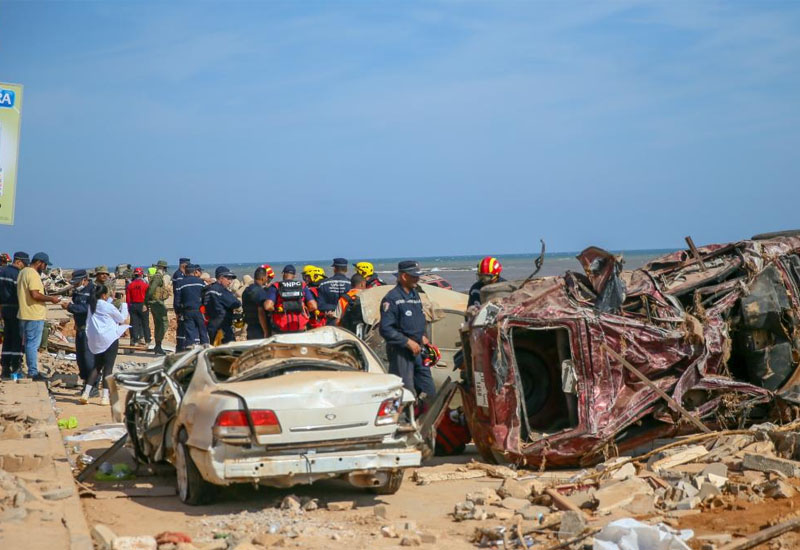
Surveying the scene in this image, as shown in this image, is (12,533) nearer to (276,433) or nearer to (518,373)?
(276,433)

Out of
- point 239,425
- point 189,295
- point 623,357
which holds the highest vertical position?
point 189,295

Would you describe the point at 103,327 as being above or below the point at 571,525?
above

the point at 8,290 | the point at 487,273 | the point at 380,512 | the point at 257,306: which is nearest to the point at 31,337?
the point at 8,290

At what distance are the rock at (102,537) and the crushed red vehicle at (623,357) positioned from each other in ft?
13.0

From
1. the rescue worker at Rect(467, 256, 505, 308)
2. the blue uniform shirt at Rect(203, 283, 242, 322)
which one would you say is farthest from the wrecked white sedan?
the blue uniform shirt at Rect(203, 283, 242, 322)

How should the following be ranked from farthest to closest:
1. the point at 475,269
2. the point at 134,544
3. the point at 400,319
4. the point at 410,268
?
the point at 475,269
the point at 410,268
the point at 400,319
the point at 134,544

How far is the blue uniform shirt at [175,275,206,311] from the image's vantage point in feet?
63.2

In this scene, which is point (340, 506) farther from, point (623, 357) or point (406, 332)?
point (406, 332)

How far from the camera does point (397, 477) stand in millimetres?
8539

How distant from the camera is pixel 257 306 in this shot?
15.3 m

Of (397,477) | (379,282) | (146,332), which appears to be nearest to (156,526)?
(397,477)

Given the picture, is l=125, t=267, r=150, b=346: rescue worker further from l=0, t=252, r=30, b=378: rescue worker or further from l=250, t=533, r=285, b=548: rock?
l=250, t=533, r=285, b=548: rock

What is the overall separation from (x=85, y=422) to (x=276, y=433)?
6536 millimetres

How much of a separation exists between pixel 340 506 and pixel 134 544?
2036mm
